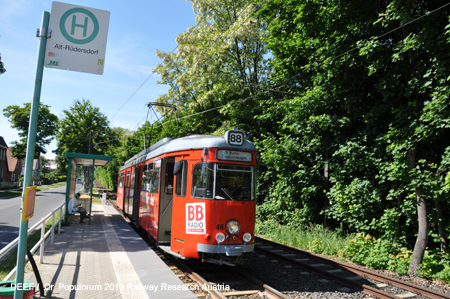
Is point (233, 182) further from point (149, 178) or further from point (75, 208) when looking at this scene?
point (75, 208)

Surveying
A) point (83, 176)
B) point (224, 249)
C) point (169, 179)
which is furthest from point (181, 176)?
point (83, 176)

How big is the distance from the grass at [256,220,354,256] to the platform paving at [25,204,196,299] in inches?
223

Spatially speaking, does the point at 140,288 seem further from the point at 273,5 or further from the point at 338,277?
the point at 273,5

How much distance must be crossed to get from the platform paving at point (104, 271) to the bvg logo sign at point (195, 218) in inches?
40.8

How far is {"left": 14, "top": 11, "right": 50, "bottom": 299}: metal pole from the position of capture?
12.0 ft

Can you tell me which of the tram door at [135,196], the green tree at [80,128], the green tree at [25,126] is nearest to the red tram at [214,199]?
the tram door at [135,196]

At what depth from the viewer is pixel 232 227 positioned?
7.47 m

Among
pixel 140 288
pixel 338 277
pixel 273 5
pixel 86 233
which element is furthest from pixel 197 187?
pixel 273 5

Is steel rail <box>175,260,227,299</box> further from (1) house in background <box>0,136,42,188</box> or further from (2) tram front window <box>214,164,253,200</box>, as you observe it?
(1) house in background <box>0,136,42,188</box>

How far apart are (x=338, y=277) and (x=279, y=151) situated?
6.61 meters

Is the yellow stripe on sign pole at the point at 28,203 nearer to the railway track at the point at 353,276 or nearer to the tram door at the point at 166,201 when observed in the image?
the tram door at the point at 166,201

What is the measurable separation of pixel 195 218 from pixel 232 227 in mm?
900

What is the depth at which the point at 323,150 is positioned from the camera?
13.1m

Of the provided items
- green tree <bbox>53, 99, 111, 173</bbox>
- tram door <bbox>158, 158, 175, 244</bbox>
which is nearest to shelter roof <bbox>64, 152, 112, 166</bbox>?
tram door <bbox>158, 158, 175, 244</bbox>
